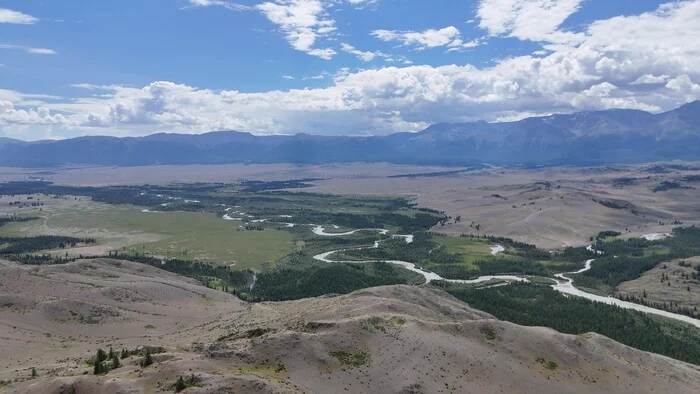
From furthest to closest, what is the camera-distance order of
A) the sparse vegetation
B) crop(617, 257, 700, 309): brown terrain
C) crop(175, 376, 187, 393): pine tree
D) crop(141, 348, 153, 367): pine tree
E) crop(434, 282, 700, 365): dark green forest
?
crop(617, 257, 700, 309): brown terrain → crop(434, 282, 700, 365): dark green forest → the sparse vegetation → crop(141, 348, 153, 367): pine tree → crop(175, 376, 187, 393): pine tree

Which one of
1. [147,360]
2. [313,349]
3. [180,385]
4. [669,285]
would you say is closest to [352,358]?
[313,349]

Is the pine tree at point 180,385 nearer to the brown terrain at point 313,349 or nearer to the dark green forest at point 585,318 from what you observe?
the brown terrain at point 313,349

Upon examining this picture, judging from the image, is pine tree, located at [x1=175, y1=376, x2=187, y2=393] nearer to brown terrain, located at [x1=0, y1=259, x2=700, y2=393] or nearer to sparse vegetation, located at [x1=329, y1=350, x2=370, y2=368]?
brown terrain, located at [x1=0, y1=259, x2=700, y2=393]

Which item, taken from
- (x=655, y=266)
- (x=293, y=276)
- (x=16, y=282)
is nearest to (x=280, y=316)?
(x=16, y=282)

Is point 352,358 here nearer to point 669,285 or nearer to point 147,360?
point 147,360

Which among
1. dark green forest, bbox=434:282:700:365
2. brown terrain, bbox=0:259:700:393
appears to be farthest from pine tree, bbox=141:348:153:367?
dark green forest, bbox=434:282:700:365

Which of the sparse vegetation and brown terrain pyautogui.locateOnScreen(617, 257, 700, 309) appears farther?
brown terrain pyautogui.locateOnScreen(617, 257, 700, 309)

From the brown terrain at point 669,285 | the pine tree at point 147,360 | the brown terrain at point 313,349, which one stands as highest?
the pine tree at point 147,360

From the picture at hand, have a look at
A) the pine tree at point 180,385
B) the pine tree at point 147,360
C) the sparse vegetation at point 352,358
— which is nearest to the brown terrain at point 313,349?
the sparse vegetation at point 352,358
